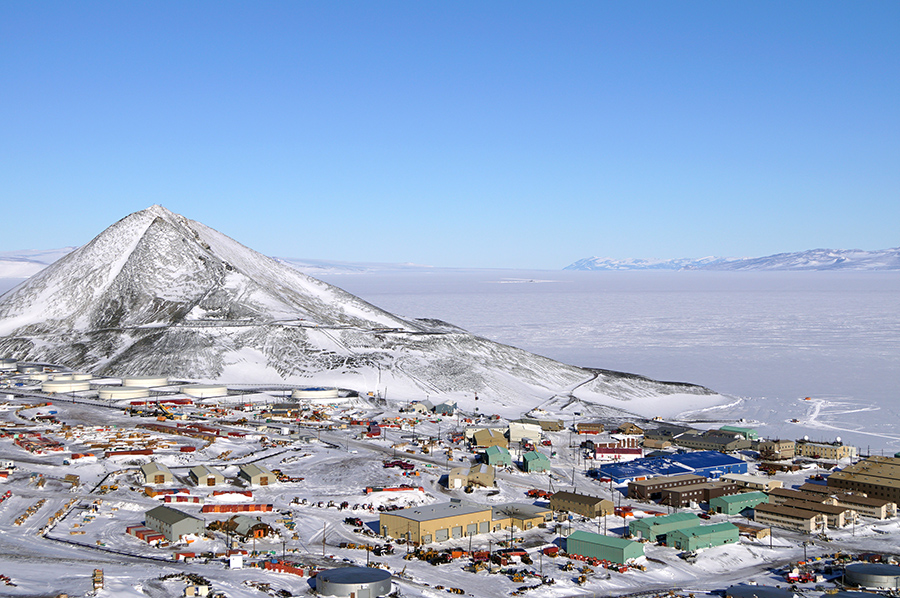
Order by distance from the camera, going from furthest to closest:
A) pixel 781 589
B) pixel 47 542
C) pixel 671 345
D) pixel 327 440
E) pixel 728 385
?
pixel 671 345 < pixel 728 385 < pixel 327 440 < pixel 47 542 < pixel 781 589

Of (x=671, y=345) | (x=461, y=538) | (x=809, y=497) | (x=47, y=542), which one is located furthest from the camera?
(x=671, y=345)

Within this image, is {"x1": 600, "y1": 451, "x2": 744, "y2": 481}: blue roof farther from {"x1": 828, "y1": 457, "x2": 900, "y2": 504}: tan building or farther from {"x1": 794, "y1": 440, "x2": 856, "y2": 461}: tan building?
{"x1": 828, "y1": 457, "x2": 900, "y2": 504}: tan building

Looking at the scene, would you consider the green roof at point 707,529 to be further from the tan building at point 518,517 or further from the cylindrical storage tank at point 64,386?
the cylindrical storage tank at point 64,386

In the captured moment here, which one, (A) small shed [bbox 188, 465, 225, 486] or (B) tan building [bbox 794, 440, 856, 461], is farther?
(B) tan building [bbox 794, 440, 856, 461]

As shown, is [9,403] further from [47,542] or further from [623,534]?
[623,534]

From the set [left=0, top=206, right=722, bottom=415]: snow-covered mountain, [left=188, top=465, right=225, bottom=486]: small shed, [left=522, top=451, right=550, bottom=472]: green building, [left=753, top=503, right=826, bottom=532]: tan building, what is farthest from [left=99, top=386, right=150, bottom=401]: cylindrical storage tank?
[left=753, top=503, right=826, bottom=532]: tan building

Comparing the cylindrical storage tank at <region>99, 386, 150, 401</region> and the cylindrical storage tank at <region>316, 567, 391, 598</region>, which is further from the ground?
the cylindrical storage tank at <region>99, 386, 150, 401</region>

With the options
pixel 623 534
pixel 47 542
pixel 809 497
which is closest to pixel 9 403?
pixel 47 542
